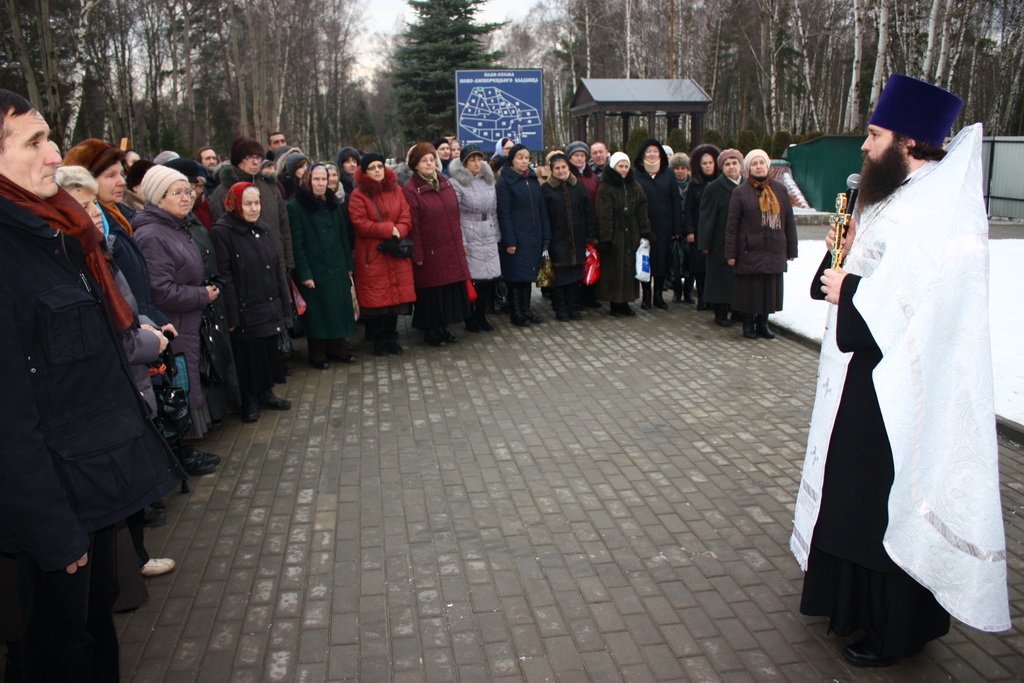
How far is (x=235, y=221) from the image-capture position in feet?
20.7

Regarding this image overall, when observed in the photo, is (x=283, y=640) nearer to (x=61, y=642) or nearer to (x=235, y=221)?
(x=61, y=642)

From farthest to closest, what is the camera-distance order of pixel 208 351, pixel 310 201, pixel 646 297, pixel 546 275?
pixel 646 297
pixel 546 275
pixel 310 201
pixel 208 351

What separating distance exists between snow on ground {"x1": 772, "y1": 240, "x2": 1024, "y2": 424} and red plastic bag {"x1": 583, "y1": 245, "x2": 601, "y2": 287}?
2077 mm

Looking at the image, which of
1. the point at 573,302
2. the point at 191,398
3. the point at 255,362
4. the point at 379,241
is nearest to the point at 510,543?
the point at 191,398

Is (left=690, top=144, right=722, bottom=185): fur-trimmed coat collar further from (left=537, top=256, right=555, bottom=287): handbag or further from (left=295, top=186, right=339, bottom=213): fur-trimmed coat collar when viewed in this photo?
(left=295, top=186, right=339, bottom=213): fur-trimmed coat collar

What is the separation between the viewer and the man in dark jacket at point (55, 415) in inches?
90.1

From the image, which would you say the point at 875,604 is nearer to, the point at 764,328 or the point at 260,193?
the point at 260,193

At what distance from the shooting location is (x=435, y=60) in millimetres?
34688

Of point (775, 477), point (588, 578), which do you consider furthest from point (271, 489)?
point (775, 477)

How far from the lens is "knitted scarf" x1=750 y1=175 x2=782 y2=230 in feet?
27.9

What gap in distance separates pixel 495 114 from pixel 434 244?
22.6 ft

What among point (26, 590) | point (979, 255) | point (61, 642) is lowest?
point (61, 642)

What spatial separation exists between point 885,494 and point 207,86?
4938 cm

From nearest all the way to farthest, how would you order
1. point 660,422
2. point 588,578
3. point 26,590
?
1. point 26,590
2. point 588,578
3. point 660,422
